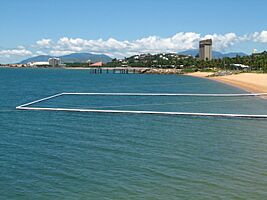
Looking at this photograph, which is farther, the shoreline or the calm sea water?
the shoreline

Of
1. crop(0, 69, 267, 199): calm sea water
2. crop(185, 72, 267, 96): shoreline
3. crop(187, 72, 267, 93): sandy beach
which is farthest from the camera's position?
crop(187, 72, 267, 93): sandy beach

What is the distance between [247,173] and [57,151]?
9.11 metres

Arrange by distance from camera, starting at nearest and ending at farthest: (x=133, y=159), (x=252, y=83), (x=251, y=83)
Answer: (x=133, y=159), (x=252, y=83), (x=251, y=83)

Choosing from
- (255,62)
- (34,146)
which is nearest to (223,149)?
(34,146)

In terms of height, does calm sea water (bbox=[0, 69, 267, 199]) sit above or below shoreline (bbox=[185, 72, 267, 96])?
below

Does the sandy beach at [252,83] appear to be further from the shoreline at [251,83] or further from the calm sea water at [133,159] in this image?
the calm sea water at [133,159]

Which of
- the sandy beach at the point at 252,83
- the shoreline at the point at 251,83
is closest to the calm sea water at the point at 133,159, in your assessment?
the shoreline at the point at 251,83

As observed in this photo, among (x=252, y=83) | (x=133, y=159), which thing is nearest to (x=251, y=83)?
(x=252, y=83)

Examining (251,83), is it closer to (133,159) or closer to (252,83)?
(252,83)

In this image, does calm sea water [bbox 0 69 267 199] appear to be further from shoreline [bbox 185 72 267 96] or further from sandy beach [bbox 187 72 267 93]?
sandy beach [bbox 187 72 267 93]

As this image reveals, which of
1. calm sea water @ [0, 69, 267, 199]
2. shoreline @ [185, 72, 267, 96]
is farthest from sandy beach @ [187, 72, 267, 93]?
calm sea water @ [0, 69, 267, 199]

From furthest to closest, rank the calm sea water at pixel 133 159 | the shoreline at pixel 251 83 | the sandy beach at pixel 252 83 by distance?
the sandy beach at pixel 252 83 → the shoreline at pixel 251 83 → the calm sea water at pixel 133 159

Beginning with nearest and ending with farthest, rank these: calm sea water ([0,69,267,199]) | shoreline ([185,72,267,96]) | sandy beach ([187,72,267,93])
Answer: calm sea water ([0,69,267,199]), shoreline ([185,72,267,96]), sandy beach ([187,72,267,93])

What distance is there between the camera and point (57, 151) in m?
20.5
